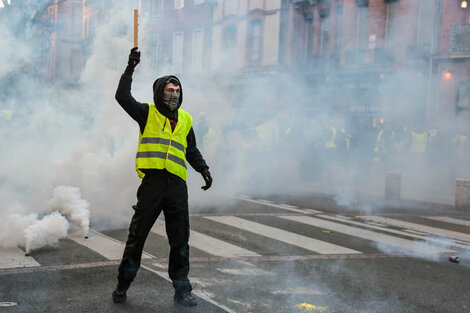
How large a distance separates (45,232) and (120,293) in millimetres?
1827

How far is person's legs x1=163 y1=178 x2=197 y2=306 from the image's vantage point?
11.9 feet

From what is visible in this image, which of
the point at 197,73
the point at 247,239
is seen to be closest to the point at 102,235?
the point at 247,239

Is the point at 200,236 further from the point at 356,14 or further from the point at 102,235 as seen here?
the point at 356,14

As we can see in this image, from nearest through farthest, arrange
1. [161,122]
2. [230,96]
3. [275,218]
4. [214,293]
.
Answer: [161,122], [214,293], [275,218], [230,96]

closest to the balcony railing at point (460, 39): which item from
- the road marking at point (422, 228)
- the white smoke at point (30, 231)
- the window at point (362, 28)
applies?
the window at point (362, 28)

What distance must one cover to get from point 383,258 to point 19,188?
521cm

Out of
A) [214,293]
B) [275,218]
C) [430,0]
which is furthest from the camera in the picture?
[430,0]

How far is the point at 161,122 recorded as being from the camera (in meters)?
3.65

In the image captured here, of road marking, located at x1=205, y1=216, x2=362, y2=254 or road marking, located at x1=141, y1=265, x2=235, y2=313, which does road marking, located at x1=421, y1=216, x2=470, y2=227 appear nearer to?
road marking, located at x1=205, y1=216, x2=362, y2=254

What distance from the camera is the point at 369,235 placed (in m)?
6.41

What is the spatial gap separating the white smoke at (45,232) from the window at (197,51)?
5.31 meters

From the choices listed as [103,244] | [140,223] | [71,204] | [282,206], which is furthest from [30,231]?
[282,206]

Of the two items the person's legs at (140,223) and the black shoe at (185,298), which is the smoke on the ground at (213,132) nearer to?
the person's legs at (140,223)

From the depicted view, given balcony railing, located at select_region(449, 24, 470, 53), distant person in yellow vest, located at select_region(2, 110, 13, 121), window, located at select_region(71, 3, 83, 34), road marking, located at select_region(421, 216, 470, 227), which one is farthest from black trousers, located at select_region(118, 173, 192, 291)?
distant person in yellow vest, located at select_region(2, 110, 13, 121)
